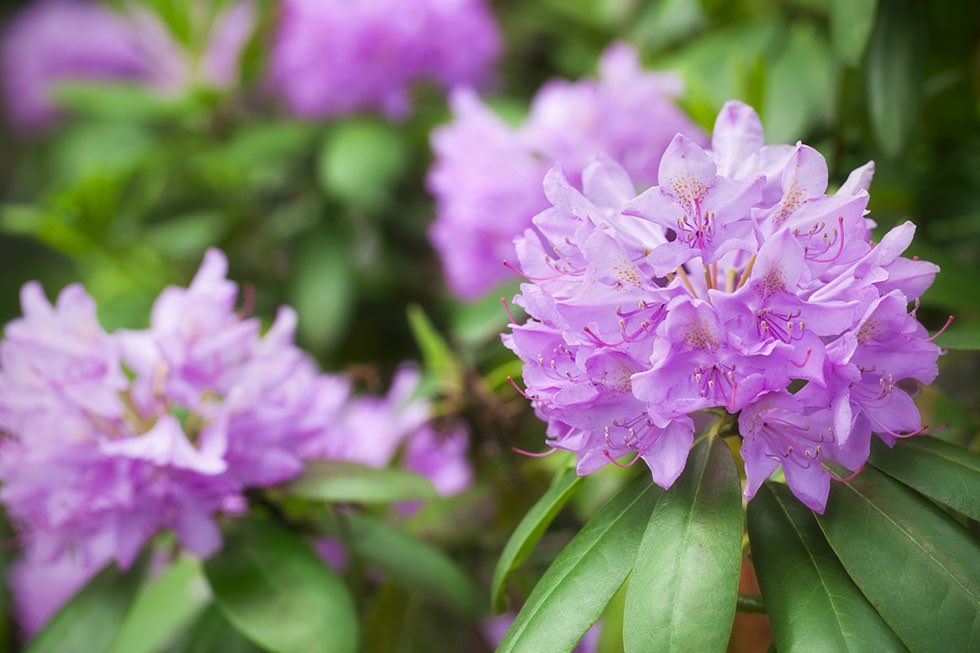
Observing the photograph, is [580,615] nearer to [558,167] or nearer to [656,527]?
[656,527]

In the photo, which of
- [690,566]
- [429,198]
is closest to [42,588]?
[429,198]

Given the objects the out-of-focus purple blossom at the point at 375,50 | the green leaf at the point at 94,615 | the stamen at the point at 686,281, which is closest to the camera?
the stamen at the point at 686,281

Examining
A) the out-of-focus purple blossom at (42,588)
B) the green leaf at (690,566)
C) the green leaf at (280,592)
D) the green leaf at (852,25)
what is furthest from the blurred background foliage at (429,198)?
the out-of-focus purple blossom at (42,588)

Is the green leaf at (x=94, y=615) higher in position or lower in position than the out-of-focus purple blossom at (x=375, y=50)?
lower

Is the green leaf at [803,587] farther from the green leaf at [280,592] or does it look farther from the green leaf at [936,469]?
the green leaf at [280,592]

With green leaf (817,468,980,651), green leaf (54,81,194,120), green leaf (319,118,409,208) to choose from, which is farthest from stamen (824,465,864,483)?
green leaf (54,81,194,120)

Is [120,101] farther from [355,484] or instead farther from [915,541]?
[915,541]
